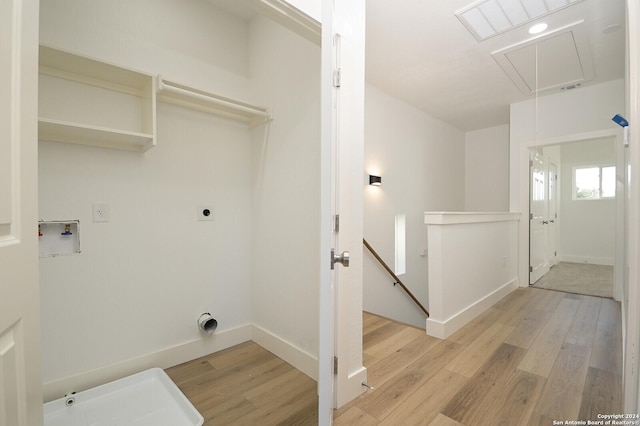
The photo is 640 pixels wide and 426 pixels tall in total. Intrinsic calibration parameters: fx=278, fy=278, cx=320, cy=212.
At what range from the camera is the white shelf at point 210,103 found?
1.87 meters

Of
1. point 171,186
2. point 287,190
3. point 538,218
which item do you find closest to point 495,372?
point 287,190

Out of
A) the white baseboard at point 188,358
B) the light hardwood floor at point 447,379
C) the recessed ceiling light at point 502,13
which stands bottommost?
the light hardwood floor at point 447,379

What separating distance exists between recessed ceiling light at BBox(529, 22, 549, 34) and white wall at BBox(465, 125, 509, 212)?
10.00 feet

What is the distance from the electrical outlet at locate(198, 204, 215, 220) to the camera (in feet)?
7.29

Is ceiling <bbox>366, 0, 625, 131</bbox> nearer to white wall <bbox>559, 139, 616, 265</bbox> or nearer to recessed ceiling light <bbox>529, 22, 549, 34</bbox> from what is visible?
recessed ceiling light <bbox>529, 22, 549, 34</bbox>

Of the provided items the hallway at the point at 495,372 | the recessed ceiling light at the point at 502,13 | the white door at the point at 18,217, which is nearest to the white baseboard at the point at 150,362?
the hallway at the point at 495,372

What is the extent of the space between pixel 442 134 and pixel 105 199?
5000 millimetres

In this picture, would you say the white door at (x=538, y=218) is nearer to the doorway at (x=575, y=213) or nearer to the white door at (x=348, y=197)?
the doorway at (x=575, y=213)

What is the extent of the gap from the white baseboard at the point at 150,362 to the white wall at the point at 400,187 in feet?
5.49

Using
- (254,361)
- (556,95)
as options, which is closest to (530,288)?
(556,95)

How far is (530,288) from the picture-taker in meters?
3.98

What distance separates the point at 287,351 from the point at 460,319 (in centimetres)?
165

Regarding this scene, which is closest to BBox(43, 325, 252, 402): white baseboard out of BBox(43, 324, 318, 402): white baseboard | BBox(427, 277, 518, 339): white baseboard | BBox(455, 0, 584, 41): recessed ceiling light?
BBox(43, 324, 318, 402): white baseboard

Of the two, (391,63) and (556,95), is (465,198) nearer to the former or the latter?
(556,95)
